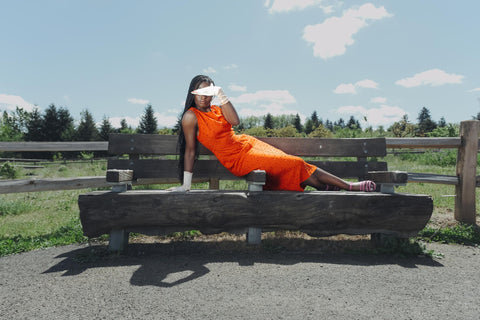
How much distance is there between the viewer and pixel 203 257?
3.03 m

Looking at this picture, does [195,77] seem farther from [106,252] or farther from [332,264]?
[332,264]

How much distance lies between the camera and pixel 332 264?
2.81 meters

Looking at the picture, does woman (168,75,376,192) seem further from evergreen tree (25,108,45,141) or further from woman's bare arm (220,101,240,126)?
evergreen tree (25,108,45,141)

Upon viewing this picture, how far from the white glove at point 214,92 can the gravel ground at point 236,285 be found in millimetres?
1669

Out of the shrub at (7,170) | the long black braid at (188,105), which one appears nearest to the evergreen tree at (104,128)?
the shrub at (7,170)

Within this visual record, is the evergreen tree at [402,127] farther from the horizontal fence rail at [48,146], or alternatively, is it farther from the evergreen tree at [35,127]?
the evergreen tree at [35,127]

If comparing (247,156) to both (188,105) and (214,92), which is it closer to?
(214,92)

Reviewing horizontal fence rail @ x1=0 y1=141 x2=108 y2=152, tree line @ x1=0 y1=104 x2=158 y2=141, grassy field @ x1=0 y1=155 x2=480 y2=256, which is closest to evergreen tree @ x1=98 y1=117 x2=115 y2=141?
tree line @ x1=0 y1=104 x2=158 y2=141

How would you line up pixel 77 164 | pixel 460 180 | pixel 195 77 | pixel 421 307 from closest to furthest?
1. pixel 421 307
2. pixel 195 77
3. pixel 460 180
4. pixel 77 164

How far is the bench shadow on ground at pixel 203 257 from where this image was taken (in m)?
2.67

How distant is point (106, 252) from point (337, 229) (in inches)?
97.8

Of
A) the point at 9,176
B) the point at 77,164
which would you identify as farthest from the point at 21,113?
the point at 9,176

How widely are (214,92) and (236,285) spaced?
1986mm

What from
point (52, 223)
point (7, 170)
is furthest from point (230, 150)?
point (7, 170)
